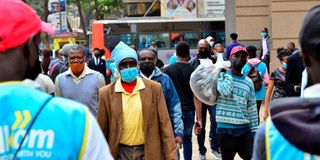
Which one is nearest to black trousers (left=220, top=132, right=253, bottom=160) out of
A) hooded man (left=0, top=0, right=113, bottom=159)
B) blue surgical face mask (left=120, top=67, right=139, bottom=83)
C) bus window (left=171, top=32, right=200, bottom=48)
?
blue surgical face mask (left=120, top=67, right=139, bottom=83)

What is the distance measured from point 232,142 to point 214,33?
24137 mm

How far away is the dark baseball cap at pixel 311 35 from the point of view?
231cm

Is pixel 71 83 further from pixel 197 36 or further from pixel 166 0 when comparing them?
pixel 166 0

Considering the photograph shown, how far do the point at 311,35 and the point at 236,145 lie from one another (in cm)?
555

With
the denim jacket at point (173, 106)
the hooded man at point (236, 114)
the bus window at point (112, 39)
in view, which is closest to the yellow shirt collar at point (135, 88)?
the denim jacket at point (173, 106)

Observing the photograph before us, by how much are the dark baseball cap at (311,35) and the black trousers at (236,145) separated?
547cm

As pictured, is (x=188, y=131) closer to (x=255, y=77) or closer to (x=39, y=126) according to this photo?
(x=255, y=77)

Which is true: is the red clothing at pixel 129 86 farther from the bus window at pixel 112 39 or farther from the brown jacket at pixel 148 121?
the bus window at pixel 112 39

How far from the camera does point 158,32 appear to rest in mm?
32031

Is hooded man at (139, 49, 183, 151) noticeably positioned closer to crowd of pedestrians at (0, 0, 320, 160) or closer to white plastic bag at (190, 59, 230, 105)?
crowd of pedestrians at (0, 0, 320, 160)

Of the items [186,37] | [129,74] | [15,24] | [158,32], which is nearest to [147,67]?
[129,74]

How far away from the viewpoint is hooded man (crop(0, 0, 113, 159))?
2.50 meters

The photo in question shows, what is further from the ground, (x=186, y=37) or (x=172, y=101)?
(x=186, y=37)

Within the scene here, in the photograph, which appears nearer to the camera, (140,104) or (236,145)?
(140,104)
